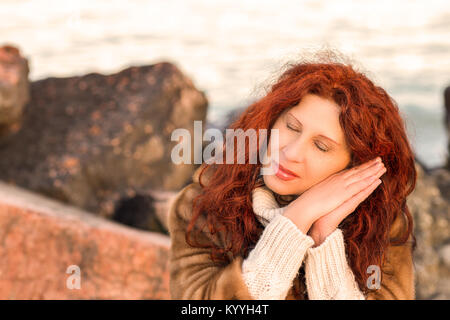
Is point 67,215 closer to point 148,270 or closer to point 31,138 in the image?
point 148,270

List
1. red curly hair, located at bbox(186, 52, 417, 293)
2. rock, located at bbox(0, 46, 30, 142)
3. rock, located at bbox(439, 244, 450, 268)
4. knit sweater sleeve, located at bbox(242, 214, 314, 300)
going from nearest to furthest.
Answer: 1. knit sweater sleeve, located at bbox(242, 214, 314, 300)
2. red curly hair, located at bbox(186, 52, 417, 293)
3. rock, located at bbox(439, 244, 450, 268)
4. rock, located at bbox(0, 46, 30, 142)

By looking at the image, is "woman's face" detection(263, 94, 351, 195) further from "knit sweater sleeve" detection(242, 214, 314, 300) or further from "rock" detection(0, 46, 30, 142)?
"rock" detection(0, 46, 30, 142)

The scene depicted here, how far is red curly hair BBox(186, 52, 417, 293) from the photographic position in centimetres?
204

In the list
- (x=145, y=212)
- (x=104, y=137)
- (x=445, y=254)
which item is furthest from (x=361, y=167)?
(x=104, y=137)

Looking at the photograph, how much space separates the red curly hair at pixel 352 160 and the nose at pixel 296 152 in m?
0.18

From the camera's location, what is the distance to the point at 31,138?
6512mm

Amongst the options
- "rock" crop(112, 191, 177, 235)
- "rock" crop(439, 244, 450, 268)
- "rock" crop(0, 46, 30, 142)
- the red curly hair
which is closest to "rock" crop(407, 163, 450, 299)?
"rock" crop(439, 244, 450, 268)

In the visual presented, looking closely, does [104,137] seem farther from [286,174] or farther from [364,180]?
[364,180]

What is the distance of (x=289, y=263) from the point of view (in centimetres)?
195

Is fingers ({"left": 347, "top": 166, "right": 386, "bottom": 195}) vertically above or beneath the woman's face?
beneath

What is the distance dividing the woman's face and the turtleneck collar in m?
0.05

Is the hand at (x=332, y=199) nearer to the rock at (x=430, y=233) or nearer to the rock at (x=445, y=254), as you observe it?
the rock at (x=430, y=233)
